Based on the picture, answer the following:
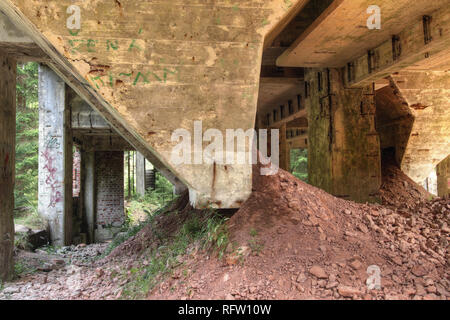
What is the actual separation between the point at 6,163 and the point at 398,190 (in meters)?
7.63

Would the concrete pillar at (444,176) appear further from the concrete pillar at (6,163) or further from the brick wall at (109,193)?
the brick wall at (109,193)

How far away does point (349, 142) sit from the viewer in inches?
253

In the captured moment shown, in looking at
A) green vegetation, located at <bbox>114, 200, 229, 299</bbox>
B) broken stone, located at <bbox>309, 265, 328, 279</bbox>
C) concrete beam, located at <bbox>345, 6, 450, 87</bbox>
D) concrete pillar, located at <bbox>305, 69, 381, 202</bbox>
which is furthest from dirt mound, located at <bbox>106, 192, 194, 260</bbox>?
concrete beam, located at <bbox>345, 6, 450, 87</bbox>

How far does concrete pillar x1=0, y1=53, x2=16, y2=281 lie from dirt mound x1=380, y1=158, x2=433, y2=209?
6.84 m

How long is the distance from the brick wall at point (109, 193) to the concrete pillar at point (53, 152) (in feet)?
10.9

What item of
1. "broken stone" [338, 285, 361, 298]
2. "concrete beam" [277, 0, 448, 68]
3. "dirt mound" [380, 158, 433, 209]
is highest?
"concrete beam" [277, 0, 448, 68]

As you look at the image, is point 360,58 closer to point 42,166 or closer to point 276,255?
point 276,255

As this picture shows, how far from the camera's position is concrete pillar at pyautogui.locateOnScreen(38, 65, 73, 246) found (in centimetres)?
898

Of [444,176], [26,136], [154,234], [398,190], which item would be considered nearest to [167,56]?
[154,234]

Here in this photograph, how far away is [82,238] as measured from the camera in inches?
426

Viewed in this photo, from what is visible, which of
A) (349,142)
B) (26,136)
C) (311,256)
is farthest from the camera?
(26,136)

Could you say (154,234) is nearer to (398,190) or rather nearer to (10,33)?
(10,33)

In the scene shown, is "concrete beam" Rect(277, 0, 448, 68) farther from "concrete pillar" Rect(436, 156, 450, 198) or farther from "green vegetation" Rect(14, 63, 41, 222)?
"green vegetation" Rect(14, 63, 41, 222)
